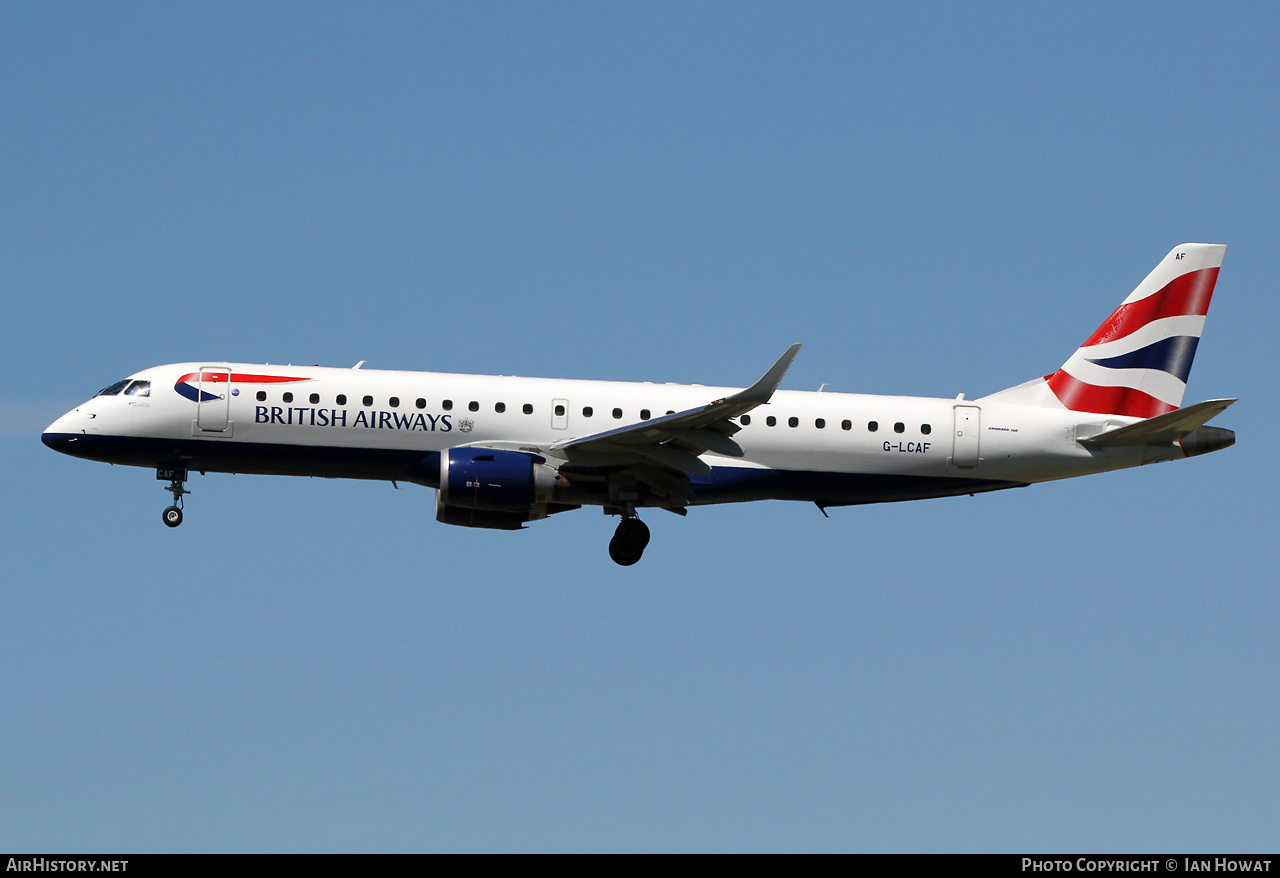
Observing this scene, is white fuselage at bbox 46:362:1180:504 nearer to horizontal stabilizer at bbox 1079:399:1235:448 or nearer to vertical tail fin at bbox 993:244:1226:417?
horizontal stabilizer at bbox 1079:399:1235:448

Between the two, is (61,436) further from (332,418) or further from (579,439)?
(579,439)

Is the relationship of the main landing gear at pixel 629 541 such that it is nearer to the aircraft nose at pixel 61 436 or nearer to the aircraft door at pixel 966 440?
the aircraft door at pixel 966 440

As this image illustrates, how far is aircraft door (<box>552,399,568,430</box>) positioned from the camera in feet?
117

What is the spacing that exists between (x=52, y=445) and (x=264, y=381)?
537 cm

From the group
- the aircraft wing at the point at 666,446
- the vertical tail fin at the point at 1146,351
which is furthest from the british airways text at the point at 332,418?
the vertical tail fin at the point at 1146,351

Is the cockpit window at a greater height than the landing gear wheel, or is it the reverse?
the cockpit window

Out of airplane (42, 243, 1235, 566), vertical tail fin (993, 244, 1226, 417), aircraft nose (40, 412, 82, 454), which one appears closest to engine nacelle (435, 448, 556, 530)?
airplane (42, 243, 1235, 566)

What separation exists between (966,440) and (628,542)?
8842 mm

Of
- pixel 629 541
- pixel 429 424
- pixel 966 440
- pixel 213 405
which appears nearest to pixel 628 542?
pixel 629 541

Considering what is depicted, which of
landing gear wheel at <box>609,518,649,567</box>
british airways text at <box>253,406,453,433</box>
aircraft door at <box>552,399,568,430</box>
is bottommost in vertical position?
landing gear wheel at <box>609,518,649,567</box>

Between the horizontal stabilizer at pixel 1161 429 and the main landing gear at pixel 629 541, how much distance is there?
11.5 metres

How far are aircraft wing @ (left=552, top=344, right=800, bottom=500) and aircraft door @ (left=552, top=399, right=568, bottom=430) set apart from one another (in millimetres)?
434

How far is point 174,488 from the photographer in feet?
Answer: 118
